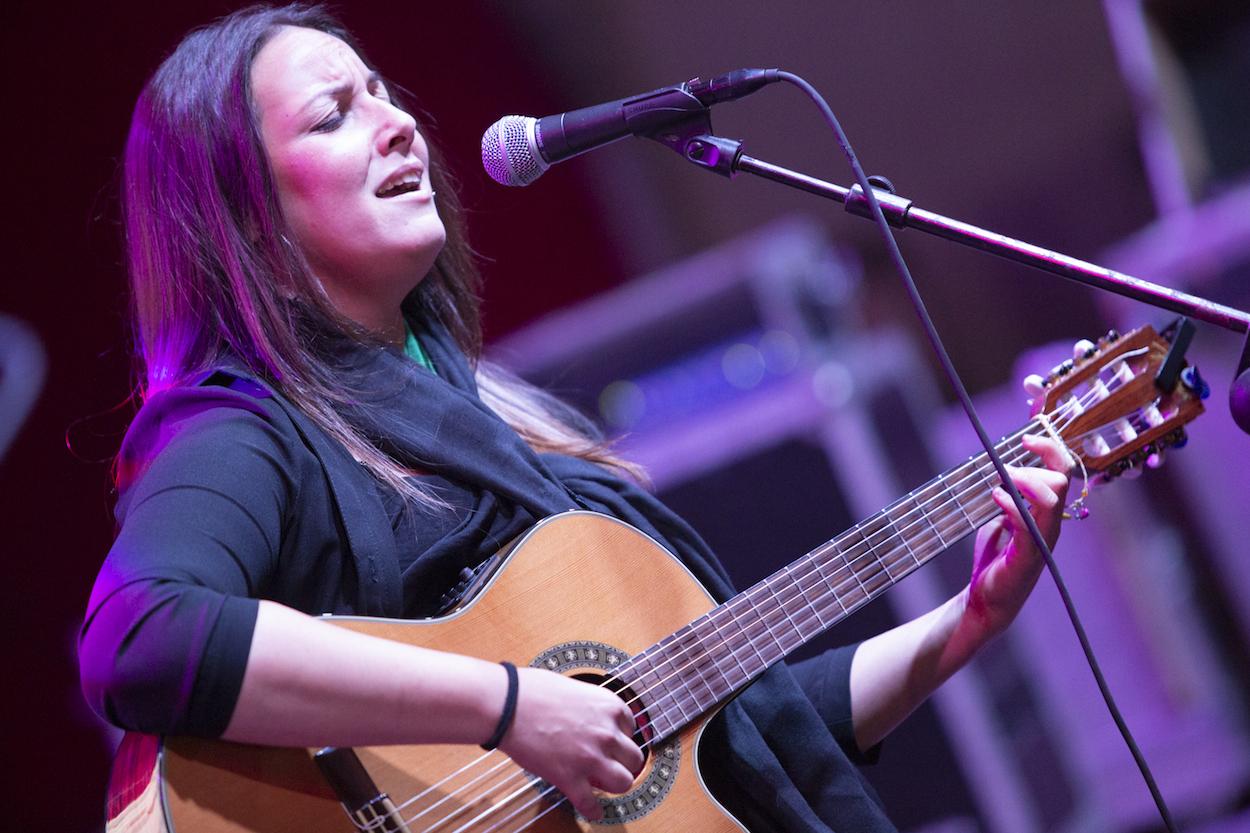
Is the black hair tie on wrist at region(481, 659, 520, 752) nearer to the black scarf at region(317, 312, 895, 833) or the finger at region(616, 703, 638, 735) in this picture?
the finger at region(616, 703, 638, 735)

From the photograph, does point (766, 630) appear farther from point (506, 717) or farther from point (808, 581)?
point (506, 717)

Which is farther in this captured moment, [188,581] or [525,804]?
[525,804]

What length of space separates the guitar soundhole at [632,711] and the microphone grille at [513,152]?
27.7 inches

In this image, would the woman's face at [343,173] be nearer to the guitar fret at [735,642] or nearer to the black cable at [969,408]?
the black cable at [969,408]

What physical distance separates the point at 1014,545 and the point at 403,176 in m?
1.17

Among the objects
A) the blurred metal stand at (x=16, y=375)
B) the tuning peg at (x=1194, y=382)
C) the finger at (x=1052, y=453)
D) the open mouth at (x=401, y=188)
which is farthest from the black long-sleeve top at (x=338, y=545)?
the blurred metal stand at (x=16, y=375)

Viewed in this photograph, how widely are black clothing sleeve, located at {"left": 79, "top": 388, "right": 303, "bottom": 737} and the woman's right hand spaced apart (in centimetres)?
34

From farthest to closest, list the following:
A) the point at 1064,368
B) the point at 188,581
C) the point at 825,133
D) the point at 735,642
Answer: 1. the point at 825,133
2. the point at 1064,368
3. the point at 735,642
4. the point at 188,581

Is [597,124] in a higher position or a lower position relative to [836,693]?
higher

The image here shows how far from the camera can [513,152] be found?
1.68m

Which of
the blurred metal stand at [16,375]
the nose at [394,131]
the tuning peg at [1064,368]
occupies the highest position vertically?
the nose at [394,131]

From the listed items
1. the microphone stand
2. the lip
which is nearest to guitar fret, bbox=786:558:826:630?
the microphone stand

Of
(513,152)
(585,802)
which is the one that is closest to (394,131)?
(513,152)

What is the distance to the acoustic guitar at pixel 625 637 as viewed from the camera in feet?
4.40
